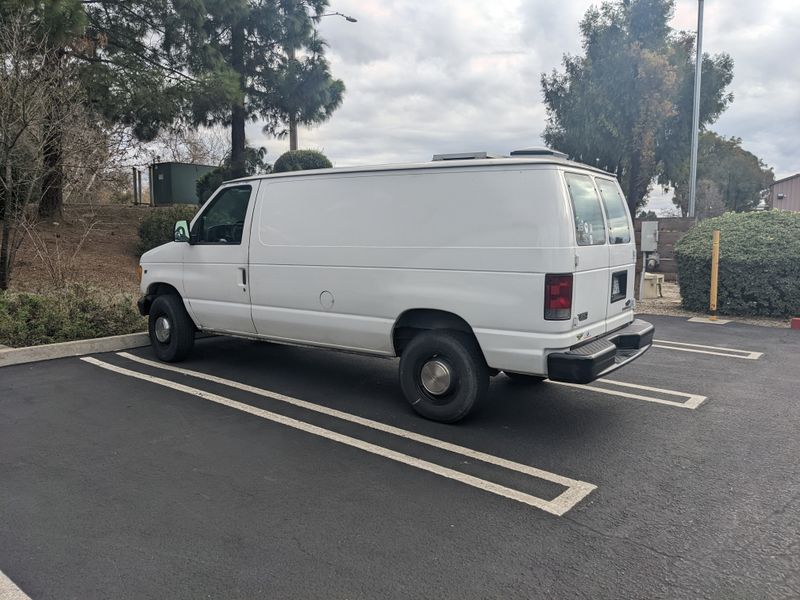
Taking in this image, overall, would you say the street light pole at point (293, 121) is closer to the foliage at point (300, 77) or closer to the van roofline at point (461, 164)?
the foliage at point (300, 77)

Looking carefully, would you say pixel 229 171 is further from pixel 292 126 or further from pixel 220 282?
pixel 220 282

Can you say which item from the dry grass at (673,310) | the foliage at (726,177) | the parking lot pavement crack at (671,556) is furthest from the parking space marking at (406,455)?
the foliage at (726,177)

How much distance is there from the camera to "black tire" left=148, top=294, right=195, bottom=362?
6.91 m

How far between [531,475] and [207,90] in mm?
12210

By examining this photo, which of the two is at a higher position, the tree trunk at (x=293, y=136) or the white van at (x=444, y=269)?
the tree trunk at (x=293, y=136)

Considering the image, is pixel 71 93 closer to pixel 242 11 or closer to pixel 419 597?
pixel 242 11

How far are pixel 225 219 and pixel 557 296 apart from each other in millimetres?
3786

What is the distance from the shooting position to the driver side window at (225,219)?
20.8ft

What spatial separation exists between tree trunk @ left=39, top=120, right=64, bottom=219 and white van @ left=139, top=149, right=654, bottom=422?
16.7ft

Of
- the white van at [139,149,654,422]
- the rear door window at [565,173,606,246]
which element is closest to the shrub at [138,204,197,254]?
the white van at [139,149,654,422]

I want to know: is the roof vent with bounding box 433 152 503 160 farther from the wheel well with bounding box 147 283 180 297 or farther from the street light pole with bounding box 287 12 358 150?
the street light pole with bounding box 287 12 358 150

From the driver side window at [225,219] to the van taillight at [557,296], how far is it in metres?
3.36

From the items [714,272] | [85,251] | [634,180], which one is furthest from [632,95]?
[85,251]

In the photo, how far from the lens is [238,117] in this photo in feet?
58.0
